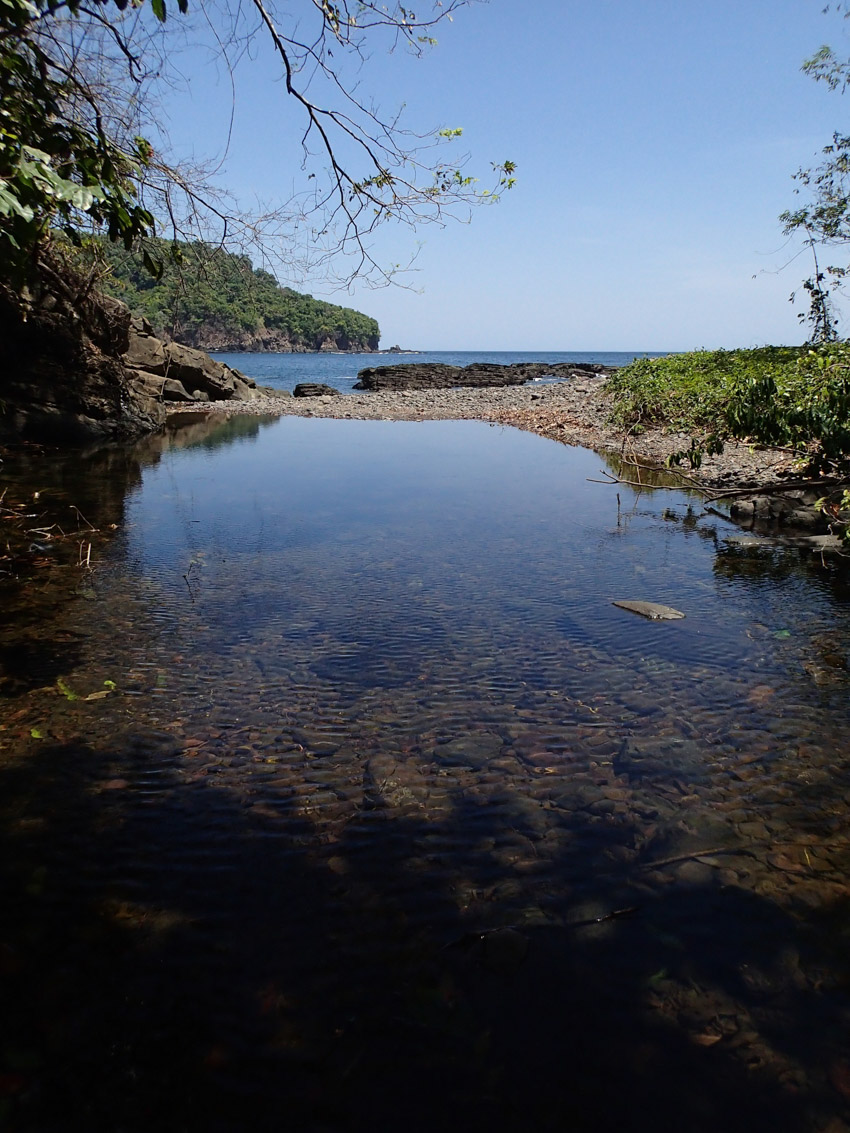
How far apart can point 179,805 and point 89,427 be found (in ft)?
64.9

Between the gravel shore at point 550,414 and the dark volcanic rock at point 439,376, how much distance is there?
313 inches

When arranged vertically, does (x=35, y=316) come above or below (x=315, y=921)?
above

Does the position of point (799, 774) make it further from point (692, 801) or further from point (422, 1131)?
point (422, 1131)

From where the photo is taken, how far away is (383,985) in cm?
304

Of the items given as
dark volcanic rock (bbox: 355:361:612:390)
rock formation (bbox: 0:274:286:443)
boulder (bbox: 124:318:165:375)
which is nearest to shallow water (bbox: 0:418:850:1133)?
rock formation (bbox: 0:274:286:443)

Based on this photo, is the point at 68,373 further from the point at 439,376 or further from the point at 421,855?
the point at 439,376

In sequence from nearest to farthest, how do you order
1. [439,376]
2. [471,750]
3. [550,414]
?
[471,750], [550,414], [439,376]

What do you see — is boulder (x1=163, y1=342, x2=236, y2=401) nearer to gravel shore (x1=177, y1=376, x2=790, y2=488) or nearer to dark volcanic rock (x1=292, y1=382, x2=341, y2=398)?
gravel shore (x1=177, y1=376, x2=790, y2=488)

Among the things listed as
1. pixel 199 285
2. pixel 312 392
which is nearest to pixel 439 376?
pixel 312 392

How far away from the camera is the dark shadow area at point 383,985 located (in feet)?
8.39

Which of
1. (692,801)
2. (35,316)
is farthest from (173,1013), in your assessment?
(35,316)

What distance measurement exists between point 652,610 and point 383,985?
564 cm

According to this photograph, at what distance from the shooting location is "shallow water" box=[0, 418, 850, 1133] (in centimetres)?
265

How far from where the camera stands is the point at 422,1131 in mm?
2453
